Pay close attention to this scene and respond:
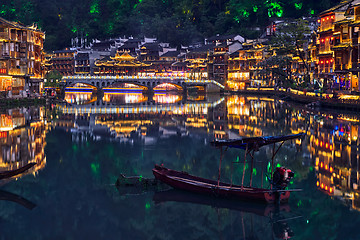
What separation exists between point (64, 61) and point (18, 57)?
88.4m

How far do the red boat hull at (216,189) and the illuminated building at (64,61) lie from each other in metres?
141

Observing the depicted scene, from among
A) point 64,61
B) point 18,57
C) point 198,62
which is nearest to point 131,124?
point 18,57

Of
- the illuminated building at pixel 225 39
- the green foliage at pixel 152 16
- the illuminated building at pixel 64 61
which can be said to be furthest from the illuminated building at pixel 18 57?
the illuminated building at pixel 64 61

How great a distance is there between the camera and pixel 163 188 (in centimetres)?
2339

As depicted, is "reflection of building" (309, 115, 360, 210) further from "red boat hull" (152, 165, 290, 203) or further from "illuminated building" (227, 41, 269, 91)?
"illuminated building" (227, 41, 269, 91)

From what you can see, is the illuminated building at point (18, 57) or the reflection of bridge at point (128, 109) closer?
the reflection of bridge at point (128, 109)

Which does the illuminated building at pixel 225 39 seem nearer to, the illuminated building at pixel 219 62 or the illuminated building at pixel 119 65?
the illuminated building at pixel 219 62

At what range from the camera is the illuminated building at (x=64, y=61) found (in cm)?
16000

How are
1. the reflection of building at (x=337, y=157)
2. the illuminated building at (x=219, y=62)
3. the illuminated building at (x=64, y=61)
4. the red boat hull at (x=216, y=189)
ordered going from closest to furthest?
the red boat hull at (x=216, y=189) → the reflection of building at (x=337, y=157) → the illuminated building at (x=219, y=62) → the illuminated building at (x=64, y=61)

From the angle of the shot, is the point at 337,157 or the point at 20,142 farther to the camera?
the point at 20,142

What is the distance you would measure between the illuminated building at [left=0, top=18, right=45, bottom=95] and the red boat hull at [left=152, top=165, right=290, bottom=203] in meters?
52.8

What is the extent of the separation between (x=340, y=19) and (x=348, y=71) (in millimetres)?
12145

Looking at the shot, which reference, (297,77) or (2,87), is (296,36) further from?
(2,87)

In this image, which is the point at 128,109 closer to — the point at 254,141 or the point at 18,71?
the point at 18,71
